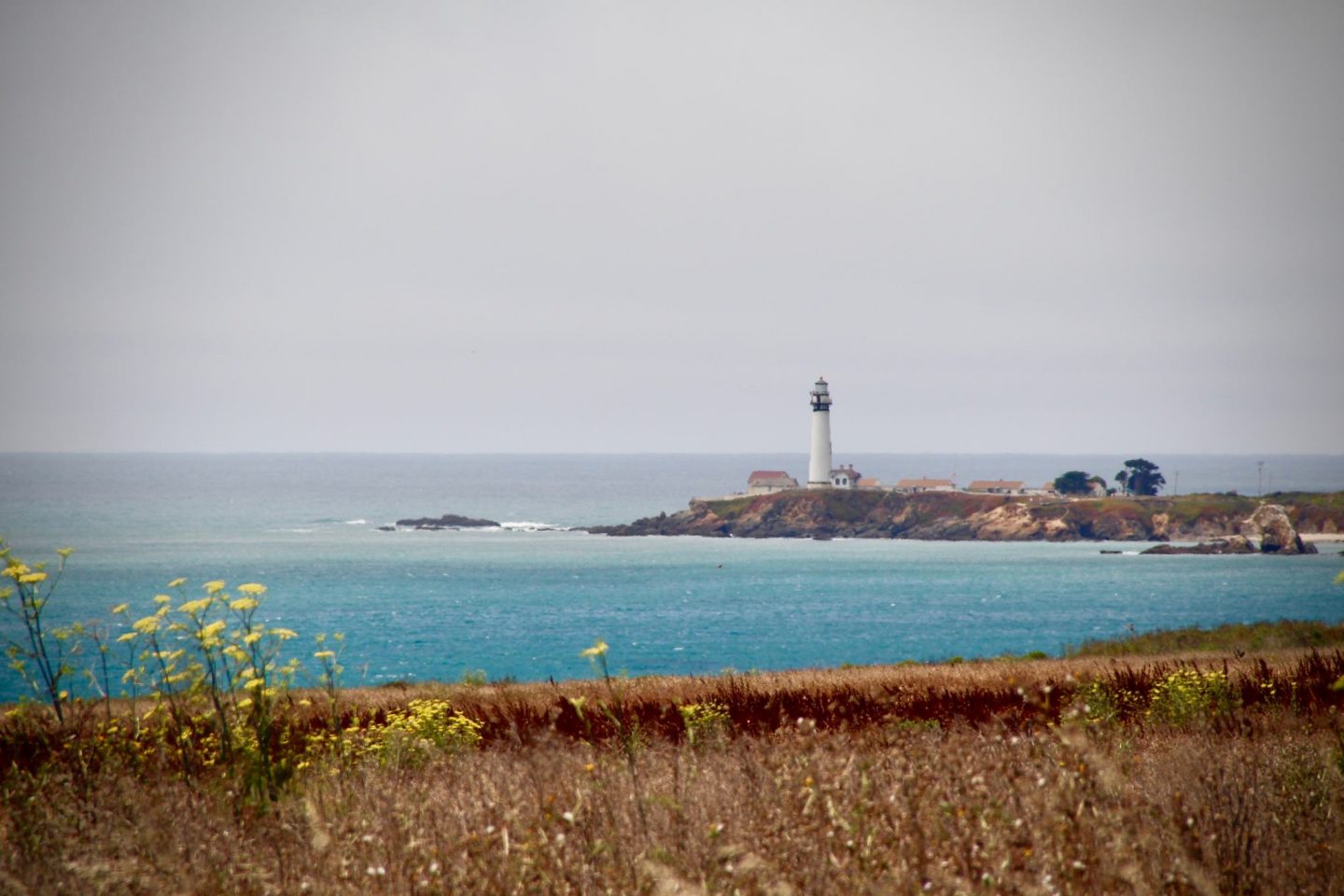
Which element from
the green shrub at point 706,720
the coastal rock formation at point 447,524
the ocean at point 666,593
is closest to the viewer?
the green shrub at point 706,720

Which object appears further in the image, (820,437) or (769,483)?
(769,483)

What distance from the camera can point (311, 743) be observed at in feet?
30.5

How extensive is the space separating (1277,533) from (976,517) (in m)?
33.9

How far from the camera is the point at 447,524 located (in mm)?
164250

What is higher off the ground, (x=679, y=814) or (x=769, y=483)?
(x=769, y=483)

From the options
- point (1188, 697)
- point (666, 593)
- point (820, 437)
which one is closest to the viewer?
point (1188, 697)

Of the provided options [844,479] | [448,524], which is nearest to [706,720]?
[844,479]

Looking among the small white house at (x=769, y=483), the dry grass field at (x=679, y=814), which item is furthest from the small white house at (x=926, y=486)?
the dry grass field at (x=679, y=814)

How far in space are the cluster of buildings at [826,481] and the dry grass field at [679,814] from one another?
138099mm

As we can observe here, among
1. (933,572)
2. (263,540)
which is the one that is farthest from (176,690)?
(263,540)

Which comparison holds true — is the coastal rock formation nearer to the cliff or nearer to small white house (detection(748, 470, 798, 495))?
the cliff

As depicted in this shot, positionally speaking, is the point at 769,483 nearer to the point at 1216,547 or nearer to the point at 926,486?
the point at 926,486

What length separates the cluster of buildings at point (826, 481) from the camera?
14725 centimetres

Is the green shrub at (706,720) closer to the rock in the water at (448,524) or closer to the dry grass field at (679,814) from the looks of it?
the dry grass field at (679,814)
